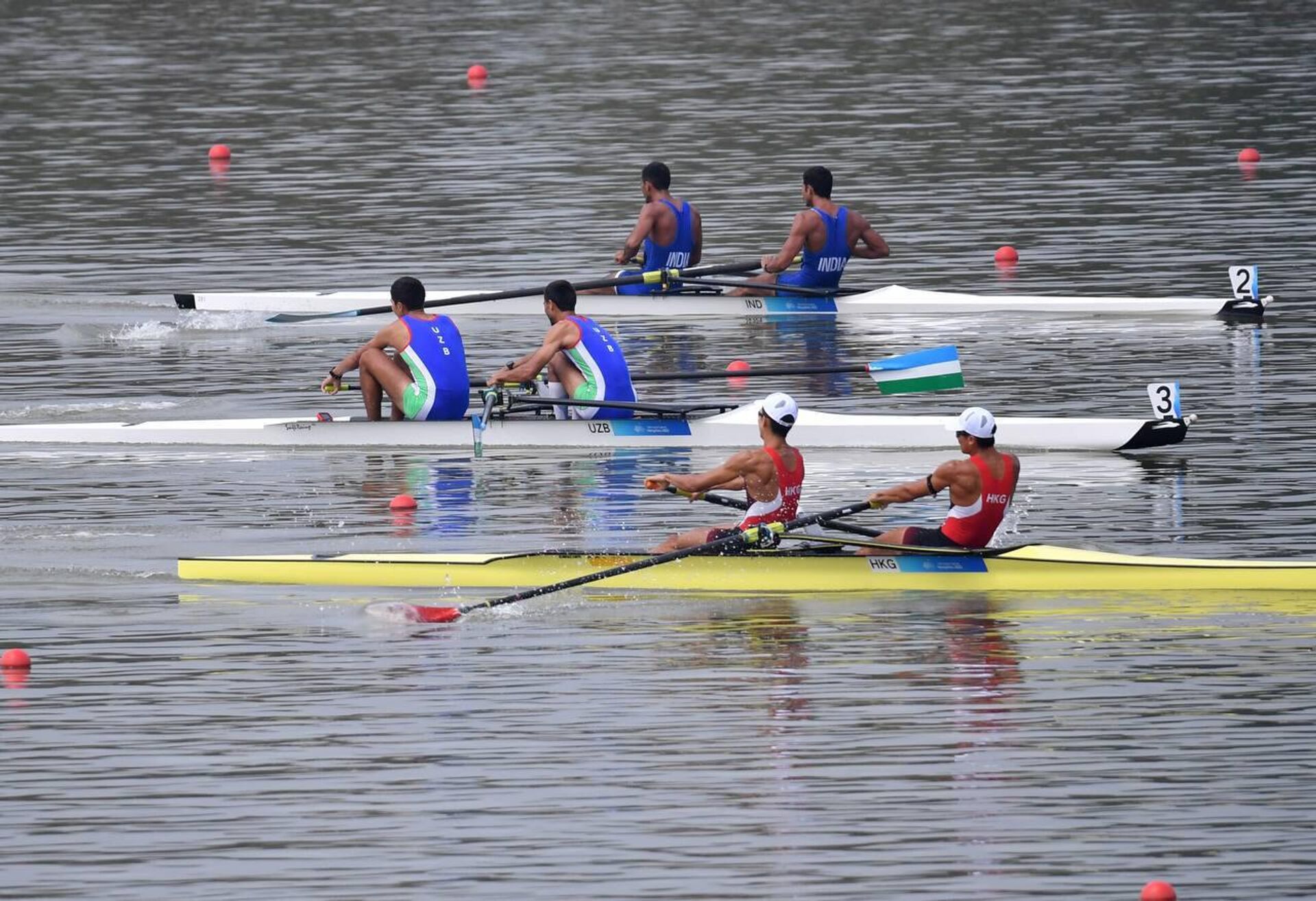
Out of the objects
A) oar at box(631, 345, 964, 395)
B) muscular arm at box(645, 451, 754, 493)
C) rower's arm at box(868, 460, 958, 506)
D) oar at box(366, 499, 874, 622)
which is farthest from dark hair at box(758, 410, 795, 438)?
oar at box(631, 345, 964, 395)

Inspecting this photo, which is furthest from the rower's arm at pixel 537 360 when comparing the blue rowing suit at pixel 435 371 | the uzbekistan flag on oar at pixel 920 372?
the uzbekistan flag on oar at pixel 920 372

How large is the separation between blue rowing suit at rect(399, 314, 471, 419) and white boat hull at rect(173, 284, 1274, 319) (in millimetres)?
4670

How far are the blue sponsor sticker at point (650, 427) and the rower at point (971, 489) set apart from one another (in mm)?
3961

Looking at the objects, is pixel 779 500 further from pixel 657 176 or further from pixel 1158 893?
pixel 657 176

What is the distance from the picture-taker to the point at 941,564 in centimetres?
1244

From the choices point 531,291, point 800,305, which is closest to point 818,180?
point 800,305

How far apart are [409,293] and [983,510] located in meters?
5.15

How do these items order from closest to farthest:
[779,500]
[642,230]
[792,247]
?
[779,500], [792,247], [642,230]

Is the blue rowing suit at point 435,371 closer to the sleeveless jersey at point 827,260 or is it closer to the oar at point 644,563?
the oar at point 644,563

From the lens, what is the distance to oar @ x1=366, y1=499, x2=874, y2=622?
484 inches

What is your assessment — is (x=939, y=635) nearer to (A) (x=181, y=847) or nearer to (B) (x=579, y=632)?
(B) (x=579, y=632)

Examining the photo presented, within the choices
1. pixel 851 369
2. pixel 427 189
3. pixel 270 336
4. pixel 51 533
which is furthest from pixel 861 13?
pixel 51 533

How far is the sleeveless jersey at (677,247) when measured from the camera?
69.6 feet

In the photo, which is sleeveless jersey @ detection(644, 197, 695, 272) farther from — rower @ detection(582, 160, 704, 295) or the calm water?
the calm water
